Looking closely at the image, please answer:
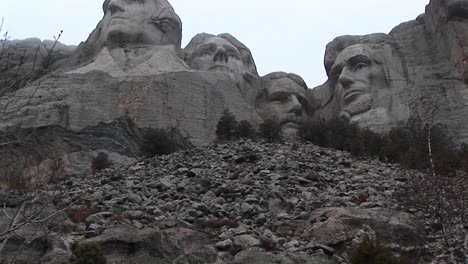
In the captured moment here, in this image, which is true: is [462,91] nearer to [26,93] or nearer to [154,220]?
[26,93]

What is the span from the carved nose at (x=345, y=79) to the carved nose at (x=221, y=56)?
13.0ft

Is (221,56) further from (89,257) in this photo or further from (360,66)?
(89,257)

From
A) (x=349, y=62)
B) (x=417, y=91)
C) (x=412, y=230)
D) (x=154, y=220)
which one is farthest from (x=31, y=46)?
(x=412, y=230)

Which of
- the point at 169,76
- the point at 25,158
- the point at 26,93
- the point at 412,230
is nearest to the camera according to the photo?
the point at 412,230

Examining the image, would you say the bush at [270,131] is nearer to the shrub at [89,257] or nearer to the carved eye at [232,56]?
the carved eye at [232,56]

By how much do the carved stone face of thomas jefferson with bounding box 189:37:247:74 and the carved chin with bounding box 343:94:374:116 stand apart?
167 inches

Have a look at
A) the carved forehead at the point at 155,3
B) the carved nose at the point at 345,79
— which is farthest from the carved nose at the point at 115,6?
the carved nose at the point at 345,79

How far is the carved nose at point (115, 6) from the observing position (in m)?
33.8

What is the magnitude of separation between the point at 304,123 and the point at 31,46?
9494mm

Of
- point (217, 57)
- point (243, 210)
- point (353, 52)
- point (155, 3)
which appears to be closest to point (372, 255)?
point (243, 210)

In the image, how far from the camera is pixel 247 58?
119ft

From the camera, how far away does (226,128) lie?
97.4 feet

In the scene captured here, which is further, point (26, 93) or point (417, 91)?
point (417, 91)

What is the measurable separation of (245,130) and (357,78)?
5.87m
